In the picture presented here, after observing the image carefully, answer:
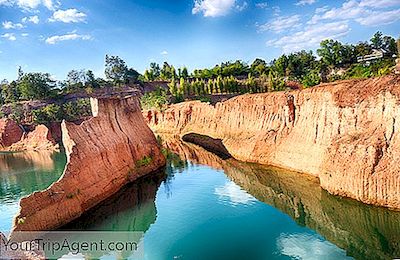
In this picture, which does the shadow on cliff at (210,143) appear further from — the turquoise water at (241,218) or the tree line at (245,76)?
the tree line at (245,76)

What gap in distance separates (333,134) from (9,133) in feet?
174

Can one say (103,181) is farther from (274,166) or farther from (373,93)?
(373,93)

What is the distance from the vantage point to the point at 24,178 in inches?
1314

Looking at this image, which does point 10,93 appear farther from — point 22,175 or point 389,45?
point 389,45

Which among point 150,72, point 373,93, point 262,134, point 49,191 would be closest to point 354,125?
point 373,93

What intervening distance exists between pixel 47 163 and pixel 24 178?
719 centimetres

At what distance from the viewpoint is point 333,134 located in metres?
23.8

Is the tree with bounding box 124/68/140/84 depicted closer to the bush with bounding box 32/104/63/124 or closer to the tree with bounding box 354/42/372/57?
the bush with bounding box 32/104/63/124

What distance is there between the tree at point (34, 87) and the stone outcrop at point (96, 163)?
53.6m

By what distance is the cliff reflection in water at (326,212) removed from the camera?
50.7 ft

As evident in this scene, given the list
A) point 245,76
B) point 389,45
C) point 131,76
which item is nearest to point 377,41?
point 389,45

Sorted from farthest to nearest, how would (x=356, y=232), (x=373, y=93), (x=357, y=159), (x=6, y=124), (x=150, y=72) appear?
(x=150, y=72) < (x=6, y=124) < (x=373, y=93) < (x=357, y=159) < (x=356, y=232)

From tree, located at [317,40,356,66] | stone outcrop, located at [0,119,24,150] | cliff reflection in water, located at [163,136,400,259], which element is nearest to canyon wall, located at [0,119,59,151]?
stone outcrop, located at [0,119,24,150]

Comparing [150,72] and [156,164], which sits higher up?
[150,72]
